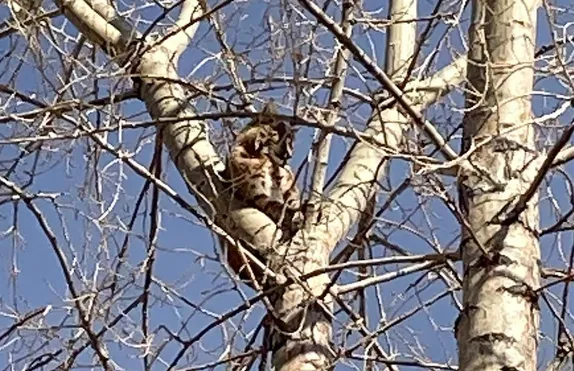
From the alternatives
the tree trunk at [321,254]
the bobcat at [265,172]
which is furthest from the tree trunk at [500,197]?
the bobcat at [265,172]

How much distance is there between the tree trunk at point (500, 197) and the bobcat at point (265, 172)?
0.57 m

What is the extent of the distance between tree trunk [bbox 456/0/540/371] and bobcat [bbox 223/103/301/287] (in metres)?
0.57

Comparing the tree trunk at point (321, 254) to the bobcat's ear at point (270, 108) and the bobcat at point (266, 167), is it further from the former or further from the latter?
the bobcat's ear at point (270, 108)

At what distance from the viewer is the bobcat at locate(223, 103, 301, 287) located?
11.4 feet

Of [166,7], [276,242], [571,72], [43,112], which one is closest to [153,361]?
[276,242]

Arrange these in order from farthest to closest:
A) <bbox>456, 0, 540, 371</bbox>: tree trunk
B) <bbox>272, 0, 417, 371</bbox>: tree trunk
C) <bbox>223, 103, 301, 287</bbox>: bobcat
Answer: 1. <bbox>223, 103, 301, 287</bbox>: bobcat
2. <bbox>272, 0, 417, 371</bbox>: tree trunk
3. <bbox>456, 0, 540, 371</bbox>: tree trunk

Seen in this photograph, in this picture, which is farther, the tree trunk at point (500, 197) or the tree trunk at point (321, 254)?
the tree trunk at point (321, 254)

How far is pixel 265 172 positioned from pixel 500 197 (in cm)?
80

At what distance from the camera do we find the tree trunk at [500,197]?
9.53 feet

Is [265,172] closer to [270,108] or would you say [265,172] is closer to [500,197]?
[270,108]

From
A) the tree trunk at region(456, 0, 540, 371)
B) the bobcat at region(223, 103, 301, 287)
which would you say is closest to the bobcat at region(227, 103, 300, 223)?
the bobcat at region(223, 103, 301, 287)

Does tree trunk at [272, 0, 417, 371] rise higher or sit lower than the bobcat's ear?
lower

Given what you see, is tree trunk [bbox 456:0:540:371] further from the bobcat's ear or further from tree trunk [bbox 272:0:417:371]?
the bobcat's ear

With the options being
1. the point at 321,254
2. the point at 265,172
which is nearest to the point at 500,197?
the point at 321,254
